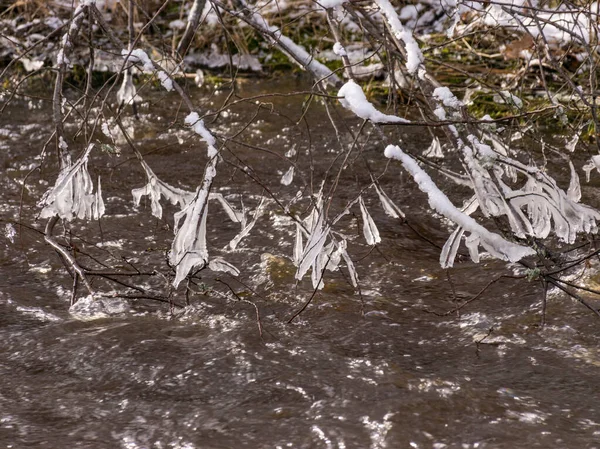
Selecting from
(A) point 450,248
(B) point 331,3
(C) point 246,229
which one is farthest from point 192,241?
(B) point 331,3

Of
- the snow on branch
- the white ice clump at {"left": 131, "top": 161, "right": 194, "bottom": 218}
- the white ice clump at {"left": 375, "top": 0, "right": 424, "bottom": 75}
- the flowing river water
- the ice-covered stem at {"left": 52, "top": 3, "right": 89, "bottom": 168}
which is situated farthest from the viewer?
the ice-covered stem at {"left": 52, "top": 3, "right": 89, "bottom": 168}

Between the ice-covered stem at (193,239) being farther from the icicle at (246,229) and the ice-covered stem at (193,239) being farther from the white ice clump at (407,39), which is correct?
the white ice clump at (407,39)

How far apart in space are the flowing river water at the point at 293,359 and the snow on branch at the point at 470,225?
22.8 inches

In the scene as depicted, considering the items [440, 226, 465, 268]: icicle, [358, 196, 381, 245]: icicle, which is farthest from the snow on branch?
[358, 196, 381, 245]: icicle

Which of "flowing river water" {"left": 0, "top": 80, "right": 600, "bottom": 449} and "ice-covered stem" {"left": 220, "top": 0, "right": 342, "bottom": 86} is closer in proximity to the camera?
"flowing river water" {"left": 0, "top": 80, "right": 600, "bottom": 449}

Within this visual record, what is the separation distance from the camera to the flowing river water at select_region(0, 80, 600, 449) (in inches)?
104

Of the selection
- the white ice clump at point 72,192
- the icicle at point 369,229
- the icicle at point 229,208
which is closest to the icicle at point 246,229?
the icicle at point 229,208

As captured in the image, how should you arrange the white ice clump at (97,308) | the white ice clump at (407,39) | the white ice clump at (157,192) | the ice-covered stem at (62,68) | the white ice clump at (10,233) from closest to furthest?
the white ice clump at (407,39), the white ice clump at (157,192), the ice-covered stem at (62,68), the white ice clump at (97,308), the white ice clump at (10,233)

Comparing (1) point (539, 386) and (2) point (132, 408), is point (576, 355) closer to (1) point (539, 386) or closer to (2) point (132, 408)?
(1) point (539, 386)

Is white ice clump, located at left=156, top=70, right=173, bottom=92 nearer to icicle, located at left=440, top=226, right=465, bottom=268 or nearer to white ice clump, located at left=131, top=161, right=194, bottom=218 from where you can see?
white ice clump, located at left=131, top=161, right=194, bottom=218

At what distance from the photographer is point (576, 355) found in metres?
3.08

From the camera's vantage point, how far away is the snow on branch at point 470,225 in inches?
98.7

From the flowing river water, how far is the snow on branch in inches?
22.8

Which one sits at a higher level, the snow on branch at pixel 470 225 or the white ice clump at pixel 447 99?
the white ice clump at pixel 447 99
